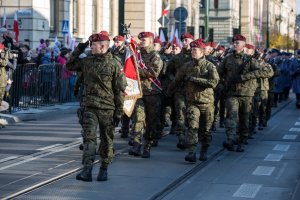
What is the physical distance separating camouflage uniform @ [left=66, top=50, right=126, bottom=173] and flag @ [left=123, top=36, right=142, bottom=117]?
1.62 m

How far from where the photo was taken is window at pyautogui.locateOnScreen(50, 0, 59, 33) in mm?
30703

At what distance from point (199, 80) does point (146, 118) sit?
121 cm

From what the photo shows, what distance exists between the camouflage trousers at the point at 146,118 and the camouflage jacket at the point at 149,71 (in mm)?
111

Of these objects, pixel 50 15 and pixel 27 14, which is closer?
pixel 27 14

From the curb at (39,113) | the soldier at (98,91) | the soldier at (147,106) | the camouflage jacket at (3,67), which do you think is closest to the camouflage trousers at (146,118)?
the soldier at (147,106)

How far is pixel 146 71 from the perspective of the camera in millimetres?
12023

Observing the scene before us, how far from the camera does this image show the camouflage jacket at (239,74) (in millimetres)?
13047

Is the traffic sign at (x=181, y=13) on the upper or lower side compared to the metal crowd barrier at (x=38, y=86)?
upper

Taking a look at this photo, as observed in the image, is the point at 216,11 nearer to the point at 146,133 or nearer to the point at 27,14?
the point at 27,14

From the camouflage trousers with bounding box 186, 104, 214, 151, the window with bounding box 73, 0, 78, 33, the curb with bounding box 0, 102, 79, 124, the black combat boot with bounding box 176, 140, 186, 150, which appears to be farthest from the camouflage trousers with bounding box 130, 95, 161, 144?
the window with bounding box 73, 0, 78, 33

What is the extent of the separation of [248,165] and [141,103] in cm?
193

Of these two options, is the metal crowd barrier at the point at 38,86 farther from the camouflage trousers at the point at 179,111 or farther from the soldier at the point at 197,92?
the soldier at the point at 197,92

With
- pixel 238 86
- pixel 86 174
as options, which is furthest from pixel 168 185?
pixel 238 86

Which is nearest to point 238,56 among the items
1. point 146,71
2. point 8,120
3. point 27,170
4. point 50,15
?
point 146,71
